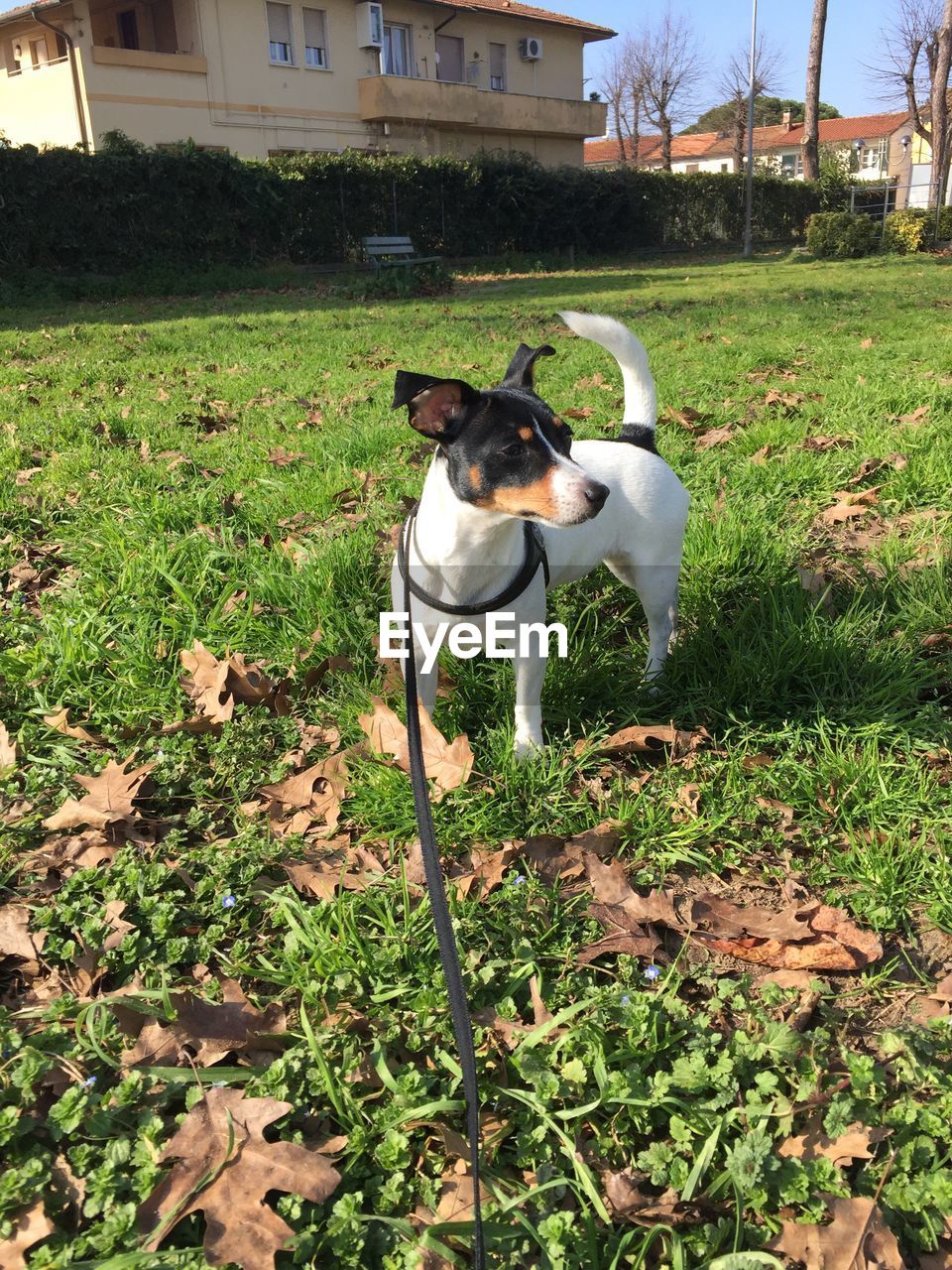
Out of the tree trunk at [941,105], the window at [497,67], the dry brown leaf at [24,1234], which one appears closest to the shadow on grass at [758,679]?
the dry brown leaf at [24,1234]

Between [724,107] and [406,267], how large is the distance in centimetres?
7697

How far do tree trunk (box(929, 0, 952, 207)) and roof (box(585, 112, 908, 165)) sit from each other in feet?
149

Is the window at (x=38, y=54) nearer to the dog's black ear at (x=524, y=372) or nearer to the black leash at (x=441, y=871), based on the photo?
the dog's black ear at (x=524, y=372)

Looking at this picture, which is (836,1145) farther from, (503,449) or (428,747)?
(503,449)

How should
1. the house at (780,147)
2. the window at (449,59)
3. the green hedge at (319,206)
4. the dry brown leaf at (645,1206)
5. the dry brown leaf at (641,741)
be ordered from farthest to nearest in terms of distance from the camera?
the house at (780,147)
the window at (449,59)
the green hedge at (319,206)
the dry brown leaf at (641,741)
the dry brown leaf at (645,1206)

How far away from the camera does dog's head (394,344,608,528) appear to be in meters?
2.49

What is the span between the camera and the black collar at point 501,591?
276cm

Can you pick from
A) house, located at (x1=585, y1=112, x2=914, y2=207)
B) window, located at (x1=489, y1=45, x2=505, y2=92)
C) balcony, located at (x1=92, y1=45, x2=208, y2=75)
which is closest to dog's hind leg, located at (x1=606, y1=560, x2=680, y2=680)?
balcony, located at (x1=92, y1=45, x2=208, y2=75)

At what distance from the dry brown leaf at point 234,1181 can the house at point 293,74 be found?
3007cm

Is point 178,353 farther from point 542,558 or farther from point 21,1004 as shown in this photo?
point 21,1004

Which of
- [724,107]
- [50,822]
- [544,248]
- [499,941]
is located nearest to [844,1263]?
[499,941]

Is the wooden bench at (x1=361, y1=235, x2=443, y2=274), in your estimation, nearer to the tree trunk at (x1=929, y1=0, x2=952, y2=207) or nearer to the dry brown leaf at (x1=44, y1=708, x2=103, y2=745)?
the tree trunk at (x1=929, y1=0, x2=952, y2=207)

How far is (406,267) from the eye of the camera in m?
17.4

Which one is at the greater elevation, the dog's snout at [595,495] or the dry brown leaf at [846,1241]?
the dog's snout at [595,495]
